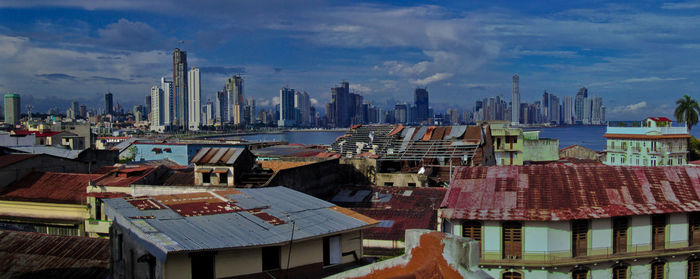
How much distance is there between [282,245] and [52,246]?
1015cm

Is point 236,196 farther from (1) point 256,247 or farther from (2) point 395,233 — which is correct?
(2) point 395,233

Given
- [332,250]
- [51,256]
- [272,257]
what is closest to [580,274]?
[332,250]

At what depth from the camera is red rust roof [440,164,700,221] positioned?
49.4 ft

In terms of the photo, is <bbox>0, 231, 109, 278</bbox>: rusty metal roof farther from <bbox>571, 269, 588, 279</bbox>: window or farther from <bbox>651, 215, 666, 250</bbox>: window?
<bbox>651, 215, 666, 250</bbox>: window

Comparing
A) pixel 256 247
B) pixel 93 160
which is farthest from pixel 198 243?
pixel 93 160

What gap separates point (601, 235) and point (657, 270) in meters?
2.28

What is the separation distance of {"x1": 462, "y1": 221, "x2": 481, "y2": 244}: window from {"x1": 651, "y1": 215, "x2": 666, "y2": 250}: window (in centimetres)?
542

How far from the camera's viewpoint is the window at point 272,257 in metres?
8.97

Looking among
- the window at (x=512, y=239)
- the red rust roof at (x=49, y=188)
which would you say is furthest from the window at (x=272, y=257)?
the red rust roof at (x=49, y=188)

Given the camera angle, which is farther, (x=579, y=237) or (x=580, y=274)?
(x=579, y=237)

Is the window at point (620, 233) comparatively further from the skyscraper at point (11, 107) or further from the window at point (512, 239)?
the skyscraper at point (11, 107)

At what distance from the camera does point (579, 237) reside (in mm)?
15016

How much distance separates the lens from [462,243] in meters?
5.21

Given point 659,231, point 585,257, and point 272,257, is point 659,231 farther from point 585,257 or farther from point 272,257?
point 272,257
